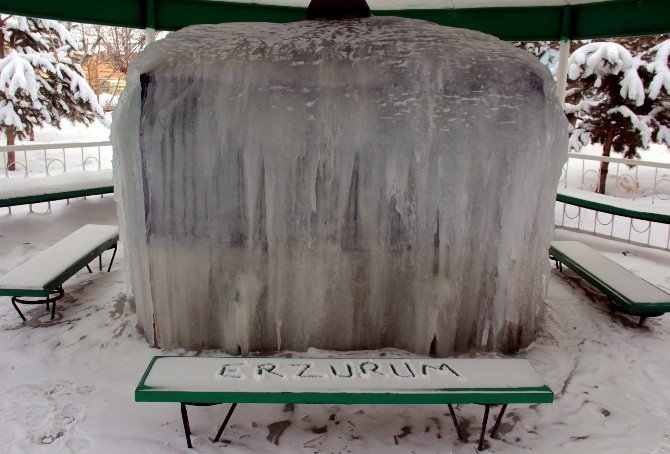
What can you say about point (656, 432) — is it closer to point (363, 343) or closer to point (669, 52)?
point (363, 343)

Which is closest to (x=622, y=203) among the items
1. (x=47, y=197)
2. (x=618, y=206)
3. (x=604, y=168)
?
(x=618, y=206)

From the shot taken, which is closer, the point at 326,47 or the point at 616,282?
the point at 326,47

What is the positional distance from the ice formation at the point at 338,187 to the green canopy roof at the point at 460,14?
190 inches

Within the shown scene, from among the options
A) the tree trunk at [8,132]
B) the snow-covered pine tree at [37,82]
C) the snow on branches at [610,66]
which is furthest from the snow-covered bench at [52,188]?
the snow on branches at [610,66]

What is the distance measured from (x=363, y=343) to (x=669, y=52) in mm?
11324

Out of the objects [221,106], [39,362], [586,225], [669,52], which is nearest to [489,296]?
[221,106]

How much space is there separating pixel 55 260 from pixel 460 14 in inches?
271

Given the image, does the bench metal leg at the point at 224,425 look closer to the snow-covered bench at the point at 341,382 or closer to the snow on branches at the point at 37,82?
the snow-covered bench at the point at 341,382

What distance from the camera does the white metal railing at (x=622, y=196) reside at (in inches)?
301

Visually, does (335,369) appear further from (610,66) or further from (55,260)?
(610,66)

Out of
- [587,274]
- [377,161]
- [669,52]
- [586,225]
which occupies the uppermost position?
[669,52]

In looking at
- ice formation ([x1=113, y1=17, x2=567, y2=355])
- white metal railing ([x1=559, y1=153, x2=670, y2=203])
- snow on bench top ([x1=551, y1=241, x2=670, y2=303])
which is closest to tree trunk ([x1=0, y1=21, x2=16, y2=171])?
ice formation ([x1=113, y1=17, x2=567, y2=355])

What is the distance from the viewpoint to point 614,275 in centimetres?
484

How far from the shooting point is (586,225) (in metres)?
9.00
